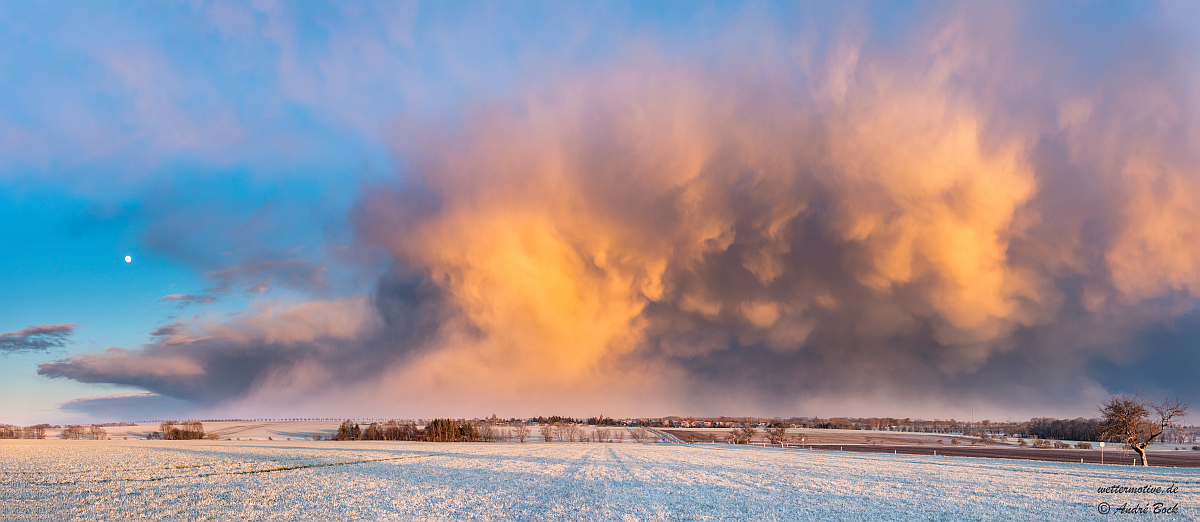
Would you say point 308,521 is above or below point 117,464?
above

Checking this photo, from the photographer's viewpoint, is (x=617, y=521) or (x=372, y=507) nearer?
(x=617, y=521)

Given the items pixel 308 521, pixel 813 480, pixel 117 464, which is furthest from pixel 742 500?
pixel 117 464

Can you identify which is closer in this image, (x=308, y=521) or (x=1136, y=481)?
(x=308, y=521)

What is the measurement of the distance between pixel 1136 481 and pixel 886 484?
25563 mm

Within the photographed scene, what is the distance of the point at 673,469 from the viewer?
54.1 metres

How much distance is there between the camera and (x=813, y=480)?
147 ft

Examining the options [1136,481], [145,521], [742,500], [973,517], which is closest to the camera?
[145,521]

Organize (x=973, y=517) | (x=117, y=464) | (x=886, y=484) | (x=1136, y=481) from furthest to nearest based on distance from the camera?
(x=117, y=464), (x=1136, y=481), (x=886, y=484), (x=973, y=517)

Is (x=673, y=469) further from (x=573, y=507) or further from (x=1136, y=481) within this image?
(x=1136, y=481)

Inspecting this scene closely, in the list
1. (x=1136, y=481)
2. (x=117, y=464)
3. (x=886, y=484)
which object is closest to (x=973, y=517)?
(x=886, y=484)

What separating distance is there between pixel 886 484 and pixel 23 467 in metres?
75.8

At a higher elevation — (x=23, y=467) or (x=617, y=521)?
(x=617, y=521)

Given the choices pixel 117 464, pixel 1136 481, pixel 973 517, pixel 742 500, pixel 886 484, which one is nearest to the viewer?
pixel 973 517

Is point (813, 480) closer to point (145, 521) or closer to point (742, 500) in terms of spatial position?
point (742, 500)
